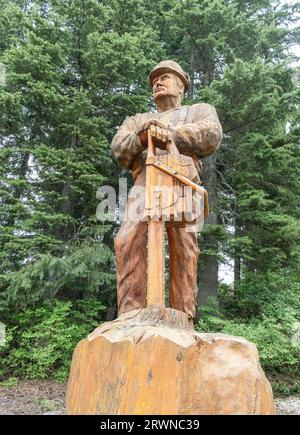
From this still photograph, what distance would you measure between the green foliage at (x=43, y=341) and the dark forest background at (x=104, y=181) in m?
0.03

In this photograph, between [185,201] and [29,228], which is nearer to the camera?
[185,201]

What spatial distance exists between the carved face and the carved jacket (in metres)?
0.32

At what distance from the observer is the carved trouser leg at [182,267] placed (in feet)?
12.4

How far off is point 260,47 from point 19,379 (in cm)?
937

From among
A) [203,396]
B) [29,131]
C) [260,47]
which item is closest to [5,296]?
[29,131]

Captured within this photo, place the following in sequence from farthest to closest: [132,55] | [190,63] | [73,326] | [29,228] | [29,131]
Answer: [190,63] → [29,131] → [132,55] → [29,228] → [73,326]

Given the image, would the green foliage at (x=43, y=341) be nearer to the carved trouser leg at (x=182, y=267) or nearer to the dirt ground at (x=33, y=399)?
the dirt ground at (x=33, y=399)

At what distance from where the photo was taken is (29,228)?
854 cm

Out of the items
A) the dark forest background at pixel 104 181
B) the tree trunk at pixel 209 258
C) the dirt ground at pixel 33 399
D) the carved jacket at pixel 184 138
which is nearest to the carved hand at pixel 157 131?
the carved jacket at pixel 184 138

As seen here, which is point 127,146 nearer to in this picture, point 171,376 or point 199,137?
point 199,137

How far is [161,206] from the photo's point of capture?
345cm

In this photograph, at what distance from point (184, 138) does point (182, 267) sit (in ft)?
3.74
